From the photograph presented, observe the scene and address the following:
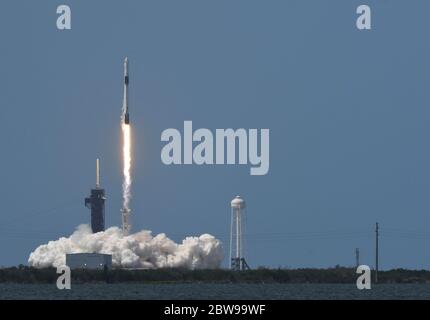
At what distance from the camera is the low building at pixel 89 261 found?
19038cm

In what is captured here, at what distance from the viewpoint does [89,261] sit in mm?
191125

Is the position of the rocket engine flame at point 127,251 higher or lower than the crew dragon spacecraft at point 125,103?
lower

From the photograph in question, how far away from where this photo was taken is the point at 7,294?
153 metres

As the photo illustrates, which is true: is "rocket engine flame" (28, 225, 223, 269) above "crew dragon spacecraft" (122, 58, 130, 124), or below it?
below

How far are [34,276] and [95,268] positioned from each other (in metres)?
7.50

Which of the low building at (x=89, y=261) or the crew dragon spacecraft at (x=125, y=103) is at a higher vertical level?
the crew dragon spacecraft at (x=125, y=103)

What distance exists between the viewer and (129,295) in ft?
489

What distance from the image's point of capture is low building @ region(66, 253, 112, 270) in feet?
625
